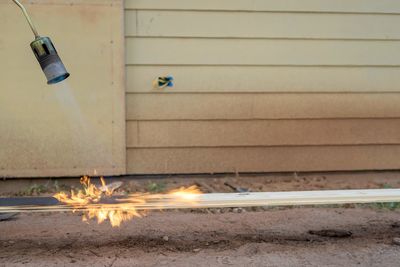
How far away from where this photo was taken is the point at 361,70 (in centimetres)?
653

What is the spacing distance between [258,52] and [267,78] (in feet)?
1.08

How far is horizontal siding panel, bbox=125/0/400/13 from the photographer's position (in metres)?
6.05

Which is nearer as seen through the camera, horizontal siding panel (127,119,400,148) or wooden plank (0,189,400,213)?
wooden plank (0,189,400,213)

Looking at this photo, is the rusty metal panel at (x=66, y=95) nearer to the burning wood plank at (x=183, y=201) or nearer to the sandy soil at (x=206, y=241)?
the sandy soil at (x=206, y=241)

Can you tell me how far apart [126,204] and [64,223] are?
1.16 meters

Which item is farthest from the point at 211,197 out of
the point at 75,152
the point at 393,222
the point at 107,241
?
the point at 75,152

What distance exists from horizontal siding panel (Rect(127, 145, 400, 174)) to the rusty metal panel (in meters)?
0.42

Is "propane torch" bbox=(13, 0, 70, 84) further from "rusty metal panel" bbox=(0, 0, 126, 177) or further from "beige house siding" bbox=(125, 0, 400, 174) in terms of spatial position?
"beige house siding" bbox=(125, 0, 400, 174)

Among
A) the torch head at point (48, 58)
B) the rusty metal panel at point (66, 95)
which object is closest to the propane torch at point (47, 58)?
the torch head at point (48, 58)

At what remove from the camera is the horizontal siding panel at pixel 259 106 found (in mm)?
6180

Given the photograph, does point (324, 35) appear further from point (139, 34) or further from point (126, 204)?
point (126, 204)

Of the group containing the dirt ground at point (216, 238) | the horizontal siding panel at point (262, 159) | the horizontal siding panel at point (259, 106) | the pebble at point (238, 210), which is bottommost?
the pebble at point (238, 210)

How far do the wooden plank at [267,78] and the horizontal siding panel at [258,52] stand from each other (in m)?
0.08

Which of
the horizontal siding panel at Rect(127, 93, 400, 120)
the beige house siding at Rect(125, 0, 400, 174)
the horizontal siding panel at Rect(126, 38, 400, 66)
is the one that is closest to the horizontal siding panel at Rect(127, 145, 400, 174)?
the beige house siding at Rect(125, 0, 400, 174)
